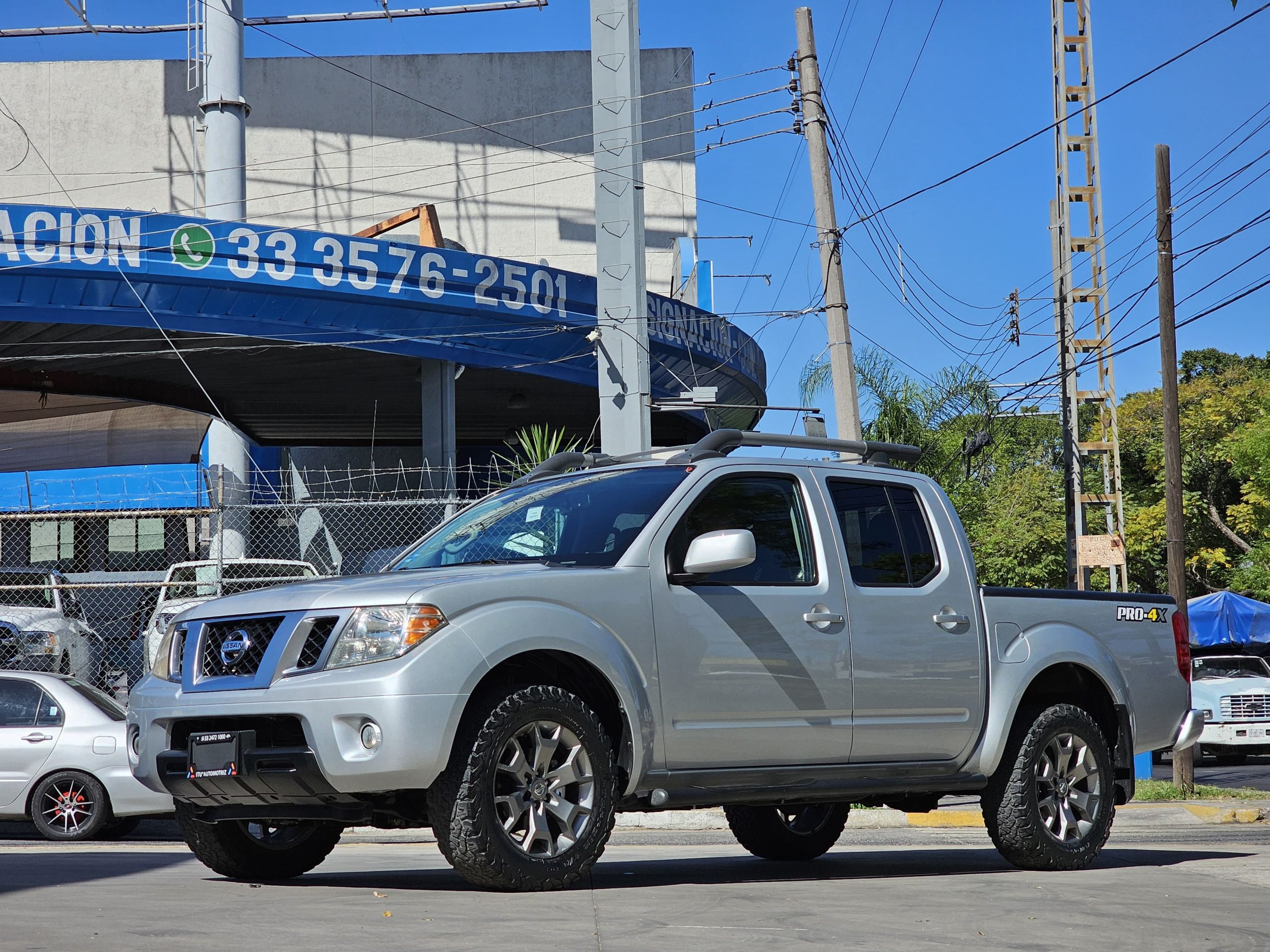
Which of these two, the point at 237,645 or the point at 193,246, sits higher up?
the point at 193,246

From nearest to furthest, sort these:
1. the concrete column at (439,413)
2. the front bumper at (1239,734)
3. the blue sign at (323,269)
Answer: the front bumper at (1239,734) → the blue sign at (323,269) → the concrete column at (439,413)

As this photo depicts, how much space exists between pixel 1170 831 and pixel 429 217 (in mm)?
20863

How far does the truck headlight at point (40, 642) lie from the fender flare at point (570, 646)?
1136cm

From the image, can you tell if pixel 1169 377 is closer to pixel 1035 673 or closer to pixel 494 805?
pixel 1035 673

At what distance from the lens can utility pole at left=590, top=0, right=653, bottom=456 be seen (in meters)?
16.2

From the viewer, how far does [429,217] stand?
29531 millimetres

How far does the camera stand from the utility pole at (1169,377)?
17.7 metres

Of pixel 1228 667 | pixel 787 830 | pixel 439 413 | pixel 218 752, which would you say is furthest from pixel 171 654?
pixel 439 413

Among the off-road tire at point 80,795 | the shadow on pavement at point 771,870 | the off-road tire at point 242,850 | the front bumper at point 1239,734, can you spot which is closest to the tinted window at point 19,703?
the off-road tire at point 80,795

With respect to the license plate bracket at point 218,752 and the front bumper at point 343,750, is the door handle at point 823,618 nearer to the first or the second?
the front bumper at point 343,750

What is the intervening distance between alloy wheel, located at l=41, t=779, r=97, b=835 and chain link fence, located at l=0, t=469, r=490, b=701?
1.25m

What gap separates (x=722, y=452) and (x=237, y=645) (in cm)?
249

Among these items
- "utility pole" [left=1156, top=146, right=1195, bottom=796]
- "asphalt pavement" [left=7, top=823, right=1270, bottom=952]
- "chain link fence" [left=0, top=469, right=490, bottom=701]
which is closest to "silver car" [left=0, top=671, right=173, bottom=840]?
"chain link fence" [left=0, top=469, right=490, bottom=701]

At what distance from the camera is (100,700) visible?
1221 cm
